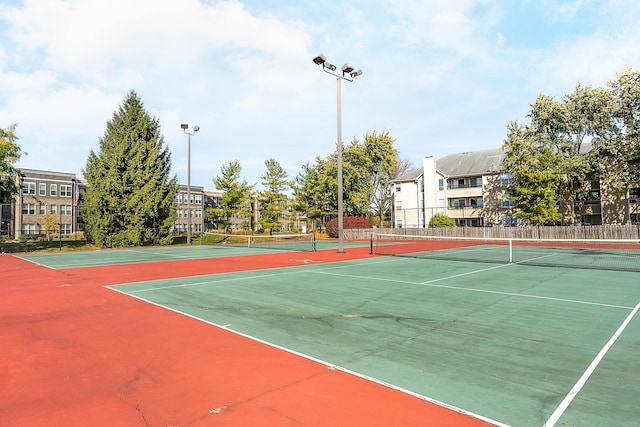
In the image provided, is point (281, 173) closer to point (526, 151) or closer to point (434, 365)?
point (526, 151)

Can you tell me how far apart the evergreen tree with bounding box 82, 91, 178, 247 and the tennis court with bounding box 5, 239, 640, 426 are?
2346cm

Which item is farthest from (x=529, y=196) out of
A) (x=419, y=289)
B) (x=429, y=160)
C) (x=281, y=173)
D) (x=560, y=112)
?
(x=419, y=289)

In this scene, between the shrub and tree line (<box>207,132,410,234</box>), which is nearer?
the shrub

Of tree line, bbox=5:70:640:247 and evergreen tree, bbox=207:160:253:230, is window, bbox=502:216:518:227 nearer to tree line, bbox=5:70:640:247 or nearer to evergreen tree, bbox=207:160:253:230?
tree line, bbox=5:70:640:247

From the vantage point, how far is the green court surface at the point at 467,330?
3564 mm

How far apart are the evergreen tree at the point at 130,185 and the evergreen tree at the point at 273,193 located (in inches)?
703

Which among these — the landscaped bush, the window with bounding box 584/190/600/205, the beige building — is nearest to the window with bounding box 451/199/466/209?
the beige building

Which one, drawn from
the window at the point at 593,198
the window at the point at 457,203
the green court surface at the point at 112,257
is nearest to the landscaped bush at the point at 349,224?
the window at the point at 457,203

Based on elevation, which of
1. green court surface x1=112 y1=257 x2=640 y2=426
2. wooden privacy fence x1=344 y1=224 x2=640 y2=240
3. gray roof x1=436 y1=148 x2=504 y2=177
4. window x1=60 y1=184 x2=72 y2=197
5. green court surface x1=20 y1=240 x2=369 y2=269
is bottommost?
green court surface x1=20 y1=240 x2=369 y2=269

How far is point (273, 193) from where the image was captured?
52.5 meters

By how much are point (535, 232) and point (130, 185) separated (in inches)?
1480

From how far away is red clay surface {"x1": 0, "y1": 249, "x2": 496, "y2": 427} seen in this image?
3164 millimetres

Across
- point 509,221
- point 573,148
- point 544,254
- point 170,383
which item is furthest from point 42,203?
point 573,148

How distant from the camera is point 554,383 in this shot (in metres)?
3.84
